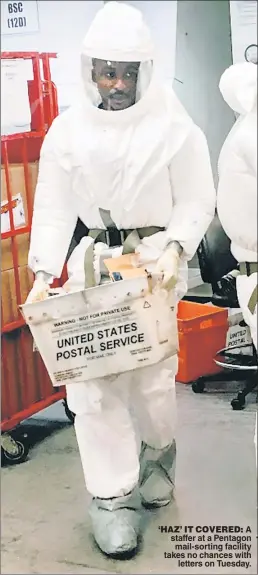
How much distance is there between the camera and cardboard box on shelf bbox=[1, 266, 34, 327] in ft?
6.32

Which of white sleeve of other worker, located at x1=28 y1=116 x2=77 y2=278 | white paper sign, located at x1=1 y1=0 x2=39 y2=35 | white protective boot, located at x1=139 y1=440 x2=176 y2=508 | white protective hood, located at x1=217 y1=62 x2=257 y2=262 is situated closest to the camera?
white protective hood, located at x1=217 y1=62 x2=257 y2=262

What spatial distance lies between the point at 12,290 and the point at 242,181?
806 millimetres

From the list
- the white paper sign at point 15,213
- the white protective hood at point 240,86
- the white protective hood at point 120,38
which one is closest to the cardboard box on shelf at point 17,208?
the white paper sign at point 15,213

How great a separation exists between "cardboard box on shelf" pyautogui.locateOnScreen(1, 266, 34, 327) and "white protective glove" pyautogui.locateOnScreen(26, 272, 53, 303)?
0.26 metres

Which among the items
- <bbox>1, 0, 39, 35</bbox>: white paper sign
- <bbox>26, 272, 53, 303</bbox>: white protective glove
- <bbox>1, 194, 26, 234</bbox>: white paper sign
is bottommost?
<bbox>26, 272, 53, 303</bbox>: white protective glove

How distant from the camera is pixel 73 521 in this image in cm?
175

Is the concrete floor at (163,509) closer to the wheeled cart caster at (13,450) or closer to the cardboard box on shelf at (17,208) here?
the wheeled cart caster at (13,450)

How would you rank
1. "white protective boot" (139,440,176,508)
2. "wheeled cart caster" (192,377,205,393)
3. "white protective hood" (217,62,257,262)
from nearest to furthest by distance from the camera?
"white protective hood" (217,62,257,262) → "white protective boot" (139,440,176,508) → "wheeled cart caster" (192,377,205,393)

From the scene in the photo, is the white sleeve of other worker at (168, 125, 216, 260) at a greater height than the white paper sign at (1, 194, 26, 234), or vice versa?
the white sleeve of other worker at (168, 125, 216, 260)

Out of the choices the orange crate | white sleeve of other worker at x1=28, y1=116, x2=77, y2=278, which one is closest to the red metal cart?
white sleeve of other worker at x1=28, y1=116, x2=77, y2=278

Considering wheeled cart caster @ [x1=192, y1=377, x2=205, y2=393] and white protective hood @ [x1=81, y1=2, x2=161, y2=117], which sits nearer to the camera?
white protective hood @ [x1=81, y1=2, x2=161, y2=117]

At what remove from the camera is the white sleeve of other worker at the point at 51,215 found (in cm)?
161

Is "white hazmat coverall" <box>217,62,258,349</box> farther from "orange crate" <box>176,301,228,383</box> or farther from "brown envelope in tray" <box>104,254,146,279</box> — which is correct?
"orange crate" <box>176,301,228,383</box>

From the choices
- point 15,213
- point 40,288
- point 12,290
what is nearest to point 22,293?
point 12,290
